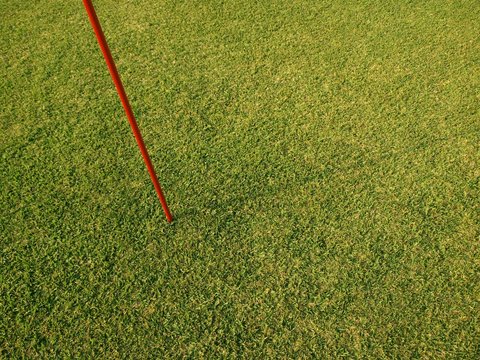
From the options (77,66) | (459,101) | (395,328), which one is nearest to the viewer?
(395,328)

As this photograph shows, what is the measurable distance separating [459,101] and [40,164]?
297 cm

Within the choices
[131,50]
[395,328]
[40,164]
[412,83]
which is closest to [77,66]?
[131,50]

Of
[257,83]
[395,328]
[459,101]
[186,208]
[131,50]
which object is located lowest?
→ [395,328]

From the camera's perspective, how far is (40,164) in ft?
8.14

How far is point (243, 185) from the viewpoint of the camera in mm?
2391

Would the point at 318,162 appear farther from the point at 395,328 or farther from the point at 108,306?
the point at 108,306

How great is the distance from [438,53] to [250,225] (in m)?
2.27

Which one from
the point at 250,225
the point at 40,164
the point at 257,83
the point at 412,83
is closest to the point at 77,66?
the point at 40,164

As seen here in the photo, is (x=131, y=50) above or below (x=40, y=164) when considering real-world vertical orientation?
above

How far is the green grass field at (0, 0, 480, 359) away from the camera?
6.31 ft

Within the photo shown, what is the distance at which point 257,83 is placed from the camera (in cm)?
295

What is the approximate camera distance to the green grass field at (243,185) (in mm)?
1923

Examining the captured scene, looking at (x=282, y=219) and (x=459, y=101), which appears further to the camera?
(x=459, y=101)

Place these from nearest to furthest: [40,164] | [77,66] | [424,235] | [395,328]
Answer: [395,328] → [424,235] → [40,164] → [77,66]
